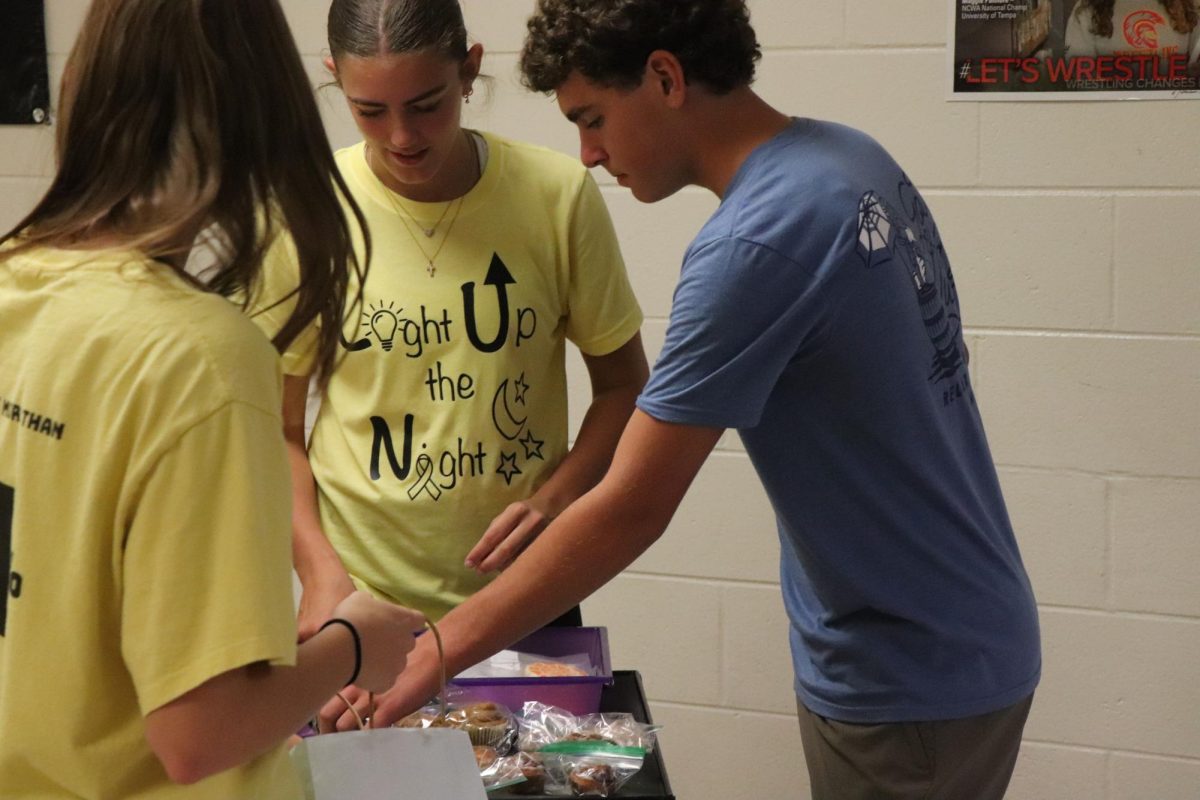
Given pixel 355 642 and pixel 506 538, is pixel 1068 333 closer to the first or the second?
pixel 506 538

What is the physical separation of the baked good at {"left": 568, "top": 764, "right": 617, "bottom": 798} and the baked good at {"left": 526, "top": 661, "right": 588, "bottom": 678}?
0.16m

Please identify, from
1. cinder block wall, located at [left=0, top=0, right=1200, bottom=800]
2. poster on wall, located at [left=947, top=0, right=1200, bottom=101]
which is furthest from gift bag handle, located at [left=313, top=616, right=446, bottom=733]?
poster on wall, located at [left=947, top=0, right=1200, bottom=101]

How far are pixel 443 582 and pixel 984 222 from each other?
1341mm

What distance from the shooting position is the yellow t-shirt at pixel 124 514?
0.79 m

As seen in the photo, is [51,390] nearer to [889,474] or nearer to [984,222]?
[889,474]

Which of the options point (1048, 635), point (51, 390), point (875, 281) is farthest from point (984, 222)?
point (51, 390)

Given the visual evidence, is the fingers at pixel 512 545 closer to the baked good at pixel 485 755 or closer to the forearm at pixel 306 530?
the forearm at pixel 306 530

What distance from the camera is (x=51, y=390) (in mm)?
805

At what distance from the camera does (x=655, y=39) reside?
136 cm

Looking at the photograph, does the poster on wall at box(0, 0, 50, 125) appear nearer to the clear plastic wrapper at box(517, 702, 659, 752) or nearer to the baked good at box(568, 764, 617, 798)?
the clear plastic wrapper at box(517, 702, 659, 752)

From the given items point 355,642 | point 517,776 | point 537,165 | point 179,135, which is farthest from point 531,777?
point 537,165

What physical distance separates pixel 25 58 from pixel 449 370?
1.79m

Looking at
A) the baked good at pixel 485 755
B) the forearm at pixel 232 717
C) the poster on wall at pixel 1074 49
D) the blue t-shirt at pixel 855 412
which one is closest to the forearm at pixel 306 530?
the baked good at pixel 485 755

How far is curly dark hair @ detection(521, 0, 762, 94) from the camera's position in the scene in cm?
135
